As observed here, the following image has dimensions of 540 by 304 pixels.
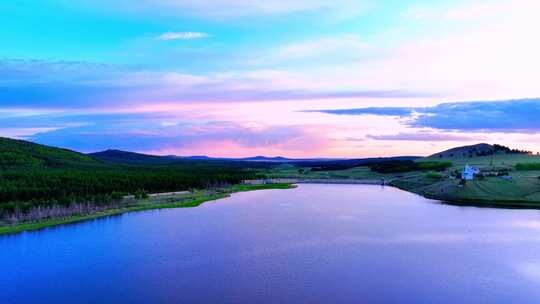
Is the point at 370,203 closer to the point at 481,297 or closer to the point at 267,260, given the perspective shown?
the point at 267,260

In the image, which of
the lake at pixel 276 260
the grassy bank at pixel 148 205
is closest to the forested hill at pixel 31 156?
the grassy bank at pixel 148 205

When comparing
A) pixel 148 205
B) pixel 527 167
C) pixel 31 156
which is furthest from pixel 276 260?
pixel 31 156

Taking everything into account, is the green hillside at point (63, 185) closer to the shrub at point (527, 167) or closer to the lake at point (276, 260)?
the lake at point (276, 260)

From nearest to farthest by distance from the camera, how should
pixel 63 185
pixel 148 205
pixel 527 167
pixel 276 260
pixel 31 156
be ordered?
1. pixel 276 260
2. pixel 148 205
3. pixel 63 185
4. pixel 527 167
5. pixel 31 156

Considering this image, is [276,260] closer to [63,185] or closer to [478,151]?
[63,185]

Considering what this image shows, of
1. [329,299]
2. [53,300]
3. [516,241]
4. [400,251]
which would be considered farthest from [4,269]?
[516,241]

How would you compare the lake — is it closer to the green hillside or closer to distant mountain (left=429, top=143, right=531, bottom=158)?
the green hillside

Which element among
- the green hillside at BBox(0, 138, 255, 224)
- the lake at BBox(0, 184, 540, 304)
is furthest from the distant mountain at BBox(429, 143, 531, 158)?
the lake at BBox(0, 184, 540, 304)
